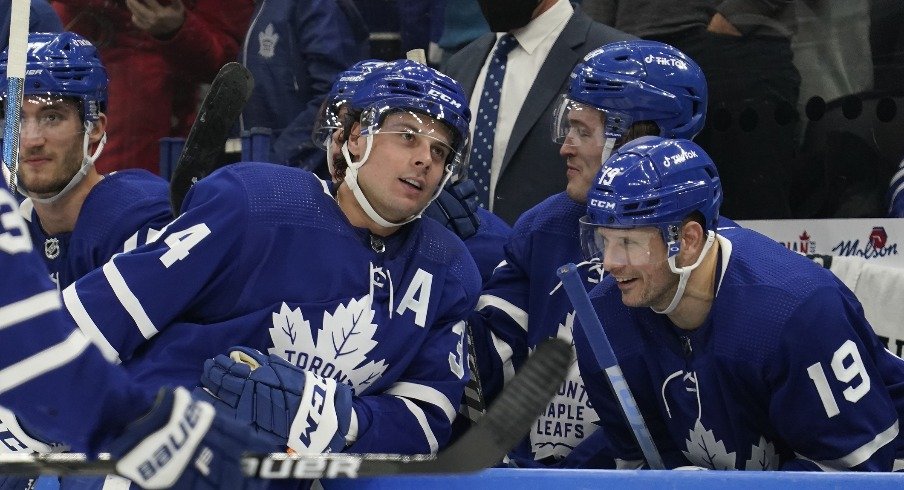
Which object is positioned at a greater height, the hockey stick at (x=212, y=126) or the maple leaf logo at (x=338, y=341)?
the hockey stick at (x=212, y=126)

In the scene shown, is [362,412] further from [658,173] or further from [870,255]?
[870,255]

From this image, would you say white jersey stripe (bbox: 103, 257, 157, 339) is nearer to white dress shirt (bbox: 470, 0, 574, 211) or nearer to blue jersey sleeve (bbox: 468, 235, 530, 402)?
blue jersey sleeve (bbox: 468, 235, 530, 402)

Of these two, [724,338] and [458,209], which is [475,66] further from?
[724,338]

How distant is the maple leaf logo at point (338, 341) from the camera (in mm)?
2582

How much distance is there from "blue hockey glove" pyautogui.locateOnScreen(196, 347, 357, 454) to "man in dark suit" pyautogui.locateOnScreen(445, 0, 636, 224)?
127cm

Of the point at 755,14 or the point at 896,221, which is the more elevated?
the point at 755,14

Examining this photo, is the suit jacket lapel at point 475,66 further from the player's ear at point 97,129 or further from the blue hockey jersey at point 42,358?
the blue hockey jersey at point 42,358

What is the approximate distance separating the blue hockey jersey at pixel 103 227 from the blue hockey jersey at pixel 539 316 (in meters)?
0.75

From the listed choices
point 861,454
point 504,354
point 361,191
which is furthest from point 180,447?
point 504,354

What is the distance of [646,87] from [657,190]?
54 centimetres

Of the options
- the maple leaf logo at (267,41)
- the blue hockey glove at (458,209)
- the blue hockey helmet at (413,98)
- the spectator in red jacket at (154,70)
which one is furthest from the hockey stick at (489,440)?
the spectator in red jacket at (154,70)

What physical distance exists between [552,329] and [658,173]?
60 cm

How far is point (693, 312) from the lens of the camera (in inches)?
104

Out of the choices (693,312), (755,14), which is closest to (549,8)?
(755,14)
